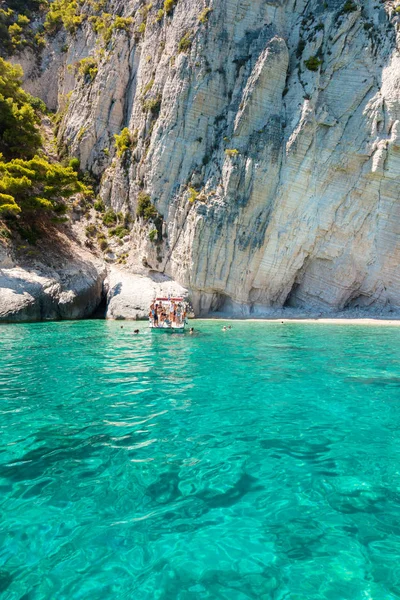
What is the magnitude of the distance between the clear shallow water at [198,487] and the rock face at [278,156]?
23.4 metres

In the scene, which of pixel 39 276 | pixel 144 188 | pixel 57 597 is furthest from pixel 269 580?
pixel 144 188

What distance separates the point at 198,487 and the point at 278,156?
31.7m

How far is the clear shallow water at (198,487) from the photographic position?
3.53 meters

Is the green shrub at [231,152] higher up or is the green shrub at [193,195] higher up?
the green shrub at [231,152]

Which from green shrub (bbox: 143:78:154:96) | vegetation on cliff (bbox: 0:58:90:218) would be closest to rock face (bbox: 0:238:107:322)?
vegetation on cliff (bbox: 0:58:90:218)

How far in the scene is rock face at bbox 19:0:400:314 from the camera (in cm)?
3162

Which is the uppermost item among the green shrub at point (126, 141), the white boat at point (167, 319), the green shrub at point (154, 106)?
the green shrub at point (154, 106)

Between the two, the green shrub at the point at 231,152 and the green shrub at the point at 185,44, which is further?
the green shrub at the point at 185,44

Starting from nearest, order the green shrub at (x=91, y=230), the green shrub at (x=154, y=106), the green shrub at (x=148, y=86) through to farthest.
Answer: the green shrub at (x=154, y=106), the green shrub at (x=148, y=86), the green shrub at (x=91, y=230)

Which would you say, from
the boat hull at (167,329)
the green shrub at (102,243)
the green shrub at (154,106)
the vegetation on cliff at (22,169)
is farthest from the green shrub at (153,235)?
the boat hull at (167,329)

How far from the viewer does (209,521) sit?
4.33 metres

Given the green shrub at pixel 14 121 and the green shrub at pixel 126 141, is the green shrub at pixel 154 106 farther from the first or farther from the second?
the green shrub at pixel 14 121

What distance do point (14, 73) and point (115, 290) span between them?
23764 mm

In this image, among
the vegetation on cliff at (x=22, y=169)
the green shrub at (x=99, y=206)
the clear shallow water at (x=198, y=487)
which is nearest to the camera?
the clear shallow water at (x=198, y=487)
